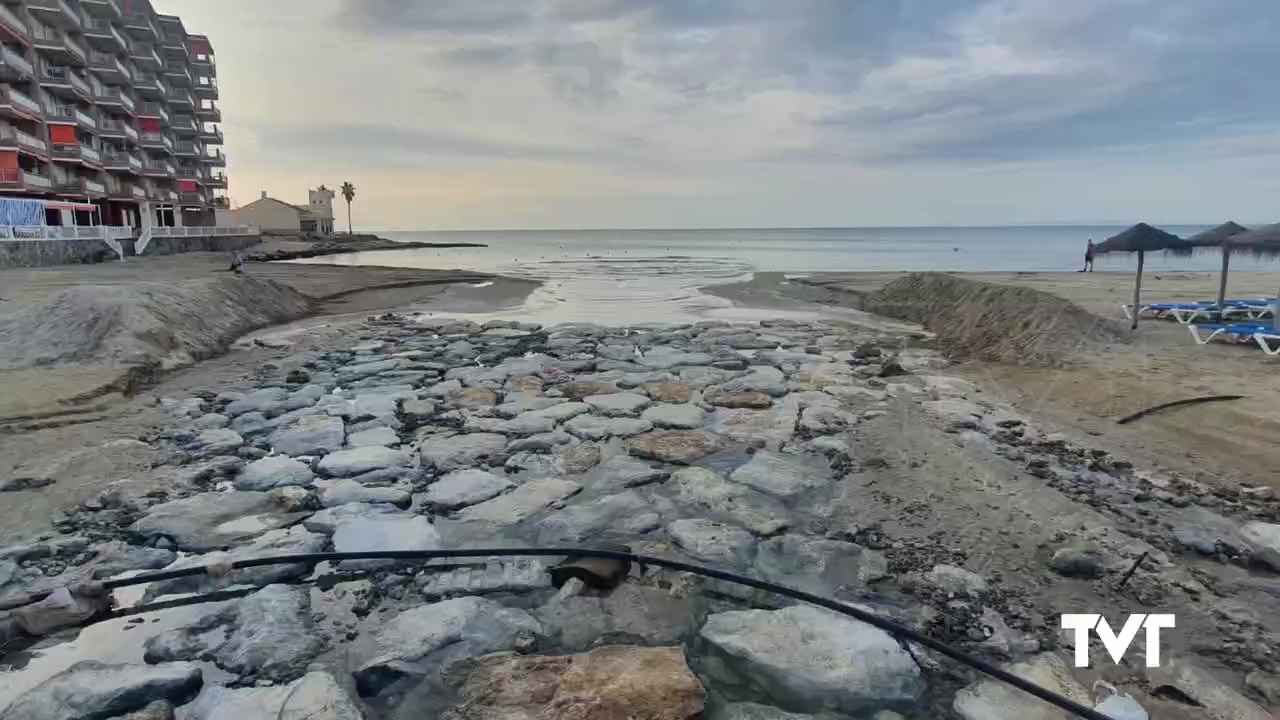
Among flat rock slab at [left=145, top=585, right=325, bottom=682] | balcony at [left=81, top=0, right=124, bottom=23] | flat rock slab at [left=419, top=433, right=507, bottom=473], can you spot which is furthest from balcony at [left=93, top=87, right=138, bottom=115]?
flat rock slab at [left=145, top=585, right=325, bottom=682]

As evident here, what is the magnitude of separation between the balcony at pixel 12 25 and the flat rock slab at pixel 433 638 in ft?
138

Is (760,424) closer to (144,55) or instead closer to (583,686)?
(583,686)

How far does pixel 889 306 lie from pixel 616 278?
39.5 feet

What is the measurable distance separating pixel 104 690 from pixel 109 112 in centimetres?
5412

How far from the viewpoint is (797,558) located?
3.43m

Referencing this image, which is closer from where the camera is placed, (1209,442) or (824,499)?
(824,499)

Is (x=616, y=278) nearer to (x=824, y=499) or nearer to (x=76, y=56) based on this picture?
(x=824, y=499)

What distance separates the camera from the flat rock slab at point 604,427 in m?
5.47

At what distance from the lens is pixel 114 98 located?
41.5 meters

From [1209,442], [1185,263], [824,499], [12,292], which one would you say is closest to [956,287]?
[1209,442]

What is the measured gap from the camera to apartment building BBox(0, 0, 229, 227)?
106 ft

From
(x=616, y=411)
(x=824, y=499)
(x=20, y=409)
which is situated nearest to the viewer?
(x=824, y=499)

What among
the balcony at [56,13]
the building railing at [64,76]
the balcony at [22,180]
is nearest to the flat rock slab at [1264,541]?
the balcony at [22,180]

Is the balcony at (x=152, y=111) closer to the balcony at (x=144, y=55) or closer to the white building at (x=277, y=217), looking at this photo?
the balcony at (x=144, y=55)
